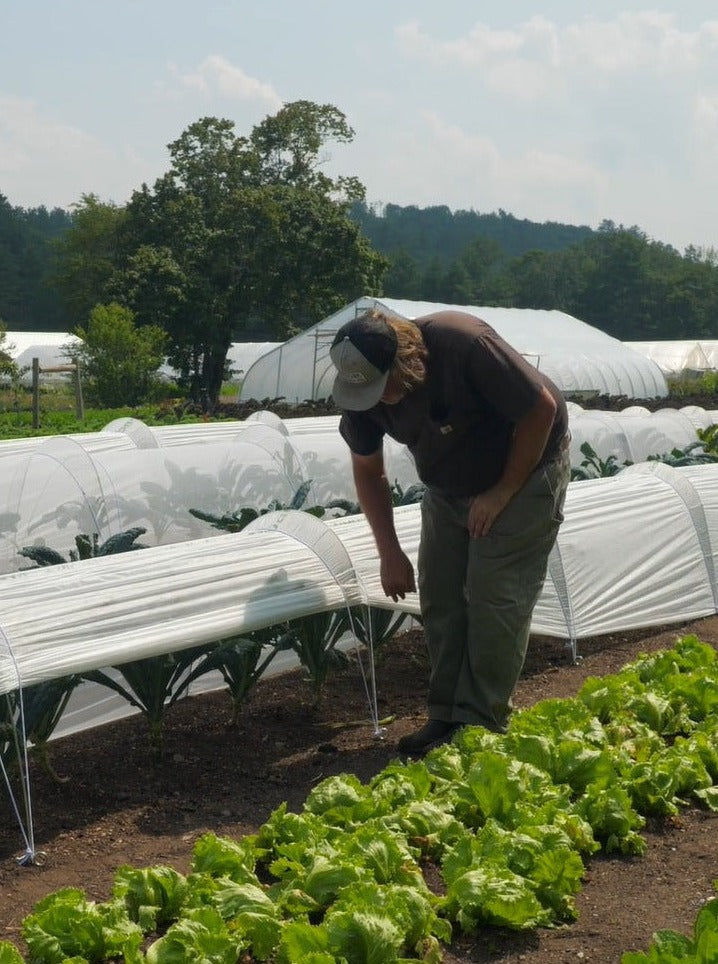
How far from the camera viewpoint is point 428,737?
4316 millimetres

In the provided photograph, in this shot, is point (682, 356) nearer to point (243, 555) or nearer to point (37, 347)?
point (37, 347)

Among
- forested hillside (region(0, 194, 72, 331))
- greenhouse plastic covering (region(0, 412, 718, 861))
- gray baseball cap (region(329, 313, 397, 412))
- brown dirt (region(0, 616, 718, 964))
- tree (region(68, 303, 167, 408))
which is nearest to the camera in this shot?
brown dirt (region(0, 616, 718, 964))

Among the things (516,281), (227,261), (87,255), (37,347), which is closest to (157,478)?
(227,261)

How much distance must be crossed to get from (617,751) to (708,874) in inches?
28.0

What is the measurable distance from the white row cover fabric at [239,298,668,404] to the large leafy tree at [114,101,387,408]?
21.0ft

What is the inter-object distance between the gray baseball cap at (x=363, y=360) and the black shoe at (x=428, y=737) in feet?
4.13

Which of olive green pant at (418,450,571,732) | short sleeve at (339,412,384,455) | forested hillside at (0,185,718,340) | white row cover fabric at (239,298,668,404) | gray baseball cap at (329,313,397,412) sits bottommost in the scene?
Result: olive green pant at (418,450,571,732)

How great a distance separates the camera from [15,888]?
10.8ft

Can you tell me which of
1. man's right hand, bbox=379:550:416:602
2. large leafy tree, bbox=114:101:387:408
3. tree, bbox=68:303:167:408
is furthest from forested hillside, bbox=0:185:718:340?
man's right hand, bbox=379:550:416:602

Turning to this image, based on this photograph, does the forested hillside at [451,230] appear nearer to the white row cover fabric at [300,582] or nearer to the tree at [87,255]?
the tree at [87,255]

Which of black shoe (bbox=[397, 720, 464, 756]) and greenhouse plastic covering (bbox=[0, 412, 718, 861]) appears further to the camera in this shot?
black shoe (bbox=[397, 720, 464, 756])

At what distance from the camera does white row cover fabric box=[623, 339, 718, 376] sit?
Answer: 135 feet

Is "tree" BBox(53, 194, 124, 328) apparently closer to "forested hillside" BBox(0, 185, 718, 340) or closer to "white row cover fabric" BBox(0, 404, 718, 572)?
"forested hillside" BBox(0, 185, 718, 340)

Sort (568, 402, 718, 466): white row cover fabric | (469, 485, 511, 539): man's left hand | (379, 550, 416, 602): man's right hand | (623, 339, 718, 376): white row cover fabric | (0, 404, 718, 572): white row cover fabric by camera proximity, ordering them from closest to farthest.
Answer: (469, 485, 511, 539): man's left hand → (379, 550, 416, 602): man's right hand → (0, 404, 718, 572): white row cover fabric → (568, 402, 718, 466): white row cover fabric → (623, 339, 718, 376): white row cover fabric
